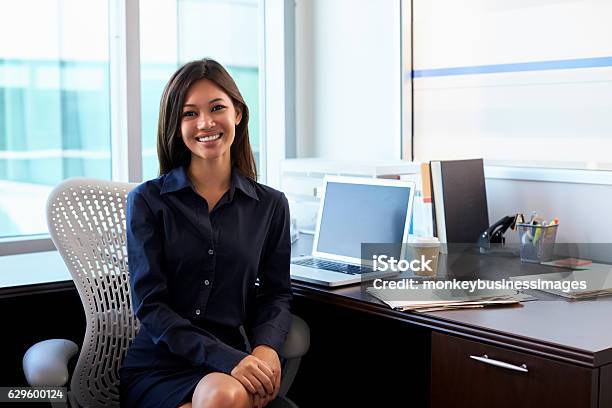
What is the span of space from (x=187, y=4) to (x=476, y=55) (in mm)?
1068

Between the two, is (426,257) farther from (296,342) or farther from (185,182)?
(185,182)

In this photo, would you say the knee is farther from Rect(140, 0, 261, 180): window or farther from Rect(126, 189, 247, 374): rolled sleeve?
Rect(140, 0, 261, 180): window

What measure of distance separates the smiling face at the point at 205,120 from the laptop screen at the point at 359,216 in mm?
513

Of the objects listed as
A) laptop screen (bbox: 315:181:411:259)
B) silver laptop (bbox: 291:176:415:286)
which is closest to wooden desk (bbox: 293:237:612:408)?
silver laptop (bbox: 291:176:415:286)

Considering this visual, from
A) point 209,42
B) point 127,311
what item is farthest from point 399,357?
point 209,42

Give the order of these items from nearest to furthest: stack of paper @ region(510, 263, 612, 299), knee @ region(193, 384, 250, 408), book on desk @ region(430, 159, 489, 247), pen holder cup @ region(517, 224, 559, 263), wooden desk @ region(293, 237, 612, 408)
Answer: wooden desk @ region(293, 237, 612, 408) → knee @ region(193, 384, 250, 408) → stack of paper @ region(510, 263, 612, 299) → pen holder cup @ region(517, 224, 559, 263) → book on desk @ region(430, 159, 489, 247)

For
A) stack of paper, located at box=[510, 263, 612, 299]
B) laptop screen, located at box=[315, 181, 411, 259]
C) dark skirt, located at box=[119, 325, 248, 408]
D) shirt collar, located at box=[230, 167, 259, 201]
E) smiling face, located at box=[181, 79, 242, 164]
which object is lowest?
dark skirt, located at box=[119, 325, 248, 408]

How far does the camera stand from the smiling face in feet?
6.39

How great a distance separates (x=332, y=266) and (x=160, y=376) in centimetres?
61

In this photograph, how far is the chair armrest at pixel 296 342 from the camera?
1957mm

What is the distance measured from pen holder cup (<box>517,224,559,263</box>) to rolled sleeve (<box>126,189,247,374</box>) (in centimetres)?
93

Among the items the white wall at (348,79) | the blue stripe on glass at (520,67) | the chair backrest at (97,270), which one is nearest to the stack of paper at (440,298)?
the chair backrest at (97,270)

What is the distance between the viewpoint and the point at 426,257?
2154 millimetres

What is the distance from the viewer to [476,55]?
2.66 metres
